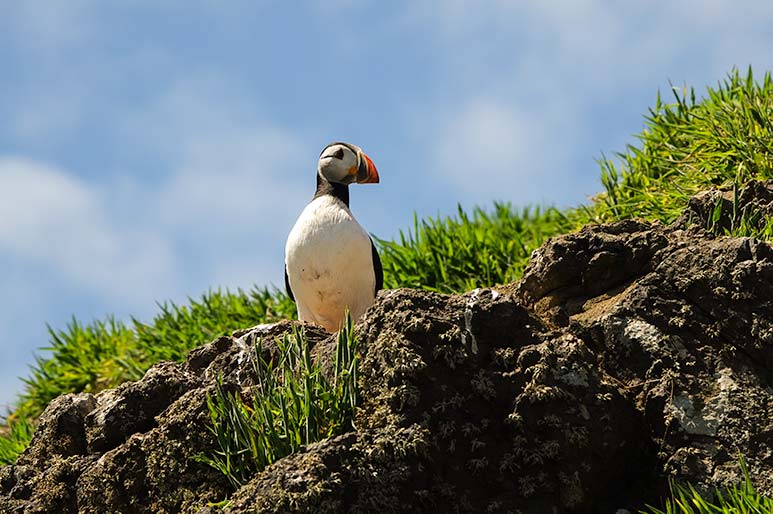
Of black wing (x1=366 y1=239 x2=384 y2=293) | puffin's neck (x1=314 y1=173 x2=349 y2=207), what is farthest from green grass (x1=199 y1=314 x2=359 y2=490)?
puffin's neck (x1=314 y1=173 x2=349 y2=207)

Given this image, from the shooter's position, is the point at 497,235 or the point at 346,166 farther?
the point at 497,235

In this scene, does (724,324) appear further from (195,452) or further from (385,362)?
(195,452)

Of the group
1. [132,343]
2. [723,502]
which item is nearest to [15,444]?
[132,343]

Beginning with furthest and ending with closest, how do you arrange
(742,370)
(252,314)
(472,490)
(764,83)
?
(252,314) → (764,83) → (742,370) → (472,490)

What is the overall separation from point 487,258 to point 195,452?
5.41 metres

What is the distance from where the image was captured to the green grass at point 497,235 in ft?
28.1

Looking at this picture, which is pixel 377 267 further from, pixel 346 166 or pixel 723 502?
pixel 723 502

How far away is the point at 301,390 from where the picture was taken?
15.0 ft

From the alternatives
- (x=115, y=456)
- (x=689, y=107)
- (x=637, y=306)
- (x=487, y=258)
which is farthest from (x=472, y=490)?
(x=689, y=107)

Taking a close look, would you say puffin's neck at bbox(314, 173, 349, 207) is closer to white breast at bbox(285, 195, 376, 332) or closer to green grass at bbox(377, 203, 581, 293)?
white breast at bbox(285, 195, 376, 332)

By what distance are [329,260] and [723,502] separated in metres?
→ 2.96

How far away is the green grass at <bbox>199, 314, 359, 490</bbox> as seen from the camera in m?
4.46

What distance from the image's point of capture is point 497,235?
35.6 feet

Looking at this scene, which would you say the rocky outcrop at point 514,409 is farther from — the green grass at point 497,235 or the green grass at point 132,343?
the green grass at point 132,343
